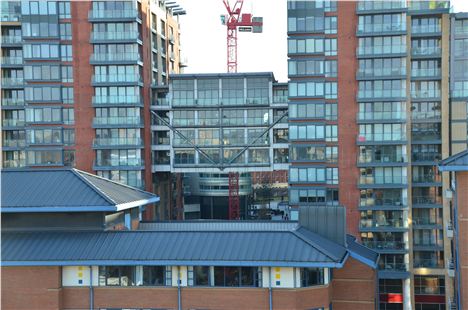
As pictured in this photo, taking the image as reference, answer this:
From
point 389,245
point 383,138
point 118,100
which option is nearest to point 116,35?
point 118,100

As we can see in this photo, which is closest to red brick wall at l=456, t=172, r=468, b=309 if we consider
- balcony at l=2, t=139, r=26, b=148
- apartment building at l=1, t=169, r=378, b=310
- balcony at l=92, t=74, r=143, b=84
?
apartment building at l=1, t=169, r=378, b=310

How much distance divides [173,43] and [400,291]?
4744 centimetres

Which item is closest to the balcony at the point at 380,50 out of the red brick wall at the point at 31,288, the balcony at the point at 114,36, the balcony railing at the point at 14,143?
the balcony at the point at 114,36

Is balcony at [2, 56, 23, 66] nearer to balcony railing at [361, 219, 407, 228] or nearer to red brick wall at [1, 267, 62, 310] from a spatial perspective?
red brick wall at [1, 267, 62, 310]

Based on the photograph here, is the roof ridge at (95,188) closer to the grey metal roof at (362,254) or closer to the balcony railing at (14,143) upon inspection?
the grey metal roof at (362,254)

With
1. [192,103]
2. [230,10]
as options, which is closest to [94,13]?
[192,103]

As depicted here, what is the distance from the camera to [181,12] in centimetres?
8619

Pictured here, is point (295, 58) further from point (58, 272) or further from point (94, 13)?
point (58, 272)

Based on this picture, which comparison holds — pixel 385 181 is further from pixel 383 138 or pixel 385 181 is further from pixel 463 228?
pixel 463 228

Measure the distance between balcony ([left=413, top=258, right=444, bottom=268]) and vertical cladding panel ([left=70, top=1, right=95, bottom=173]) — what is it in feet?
126

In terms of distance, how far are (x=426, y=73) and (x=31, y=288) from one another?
1806 inches

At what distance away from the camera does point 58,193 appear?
110 feet

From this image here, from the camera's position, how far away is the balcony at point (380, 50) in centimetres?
5894

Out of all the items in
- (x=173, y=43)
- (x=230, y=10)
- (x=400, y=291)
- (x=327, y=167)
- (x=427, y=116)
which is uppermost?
(x=230, y=10)
